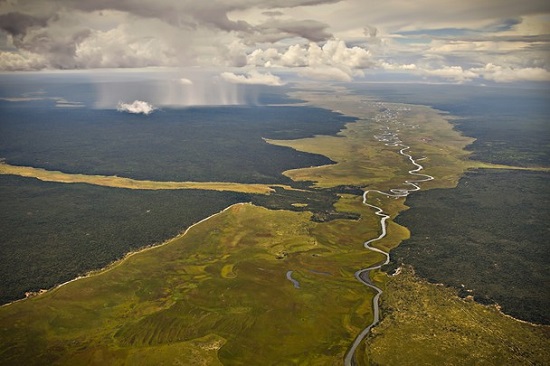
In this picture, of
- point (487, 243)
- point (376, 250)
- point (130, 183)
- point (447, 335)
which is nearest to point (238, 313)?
point (447, 335)

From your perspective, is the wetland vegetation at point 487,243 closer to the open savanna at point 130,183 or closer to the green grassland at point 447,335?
the green grassland at point 447,335

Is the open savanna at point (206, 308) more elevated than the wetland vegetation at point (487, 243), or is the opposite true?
the wetland vegetation at point (487, 243)

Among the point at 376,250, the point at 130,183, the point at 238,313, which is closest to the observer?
the point at 238,313

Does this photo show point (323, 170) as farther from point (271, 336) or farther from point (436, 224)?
point (271, 336)

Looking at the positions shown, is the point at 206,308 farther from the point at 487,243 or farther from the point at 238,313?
the point at 487,243

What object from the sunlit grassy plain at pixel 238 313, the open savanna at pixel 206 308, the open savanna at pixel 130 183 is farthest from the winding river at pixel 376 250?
the open savanna at pixel 130 183

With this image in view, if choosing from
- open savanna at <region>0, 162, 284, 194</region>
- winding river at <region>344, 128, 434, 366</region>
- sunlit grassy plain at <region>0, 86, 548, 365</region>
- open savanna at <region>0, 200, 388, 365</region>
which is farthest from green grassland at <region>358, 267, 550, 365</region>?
open savanna at <region>0, 162, 284, 194</region>

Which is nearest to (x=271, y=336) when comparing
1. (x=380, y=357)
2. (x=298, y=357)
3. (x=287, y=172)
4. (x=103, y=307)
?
(x=298, y=357)
